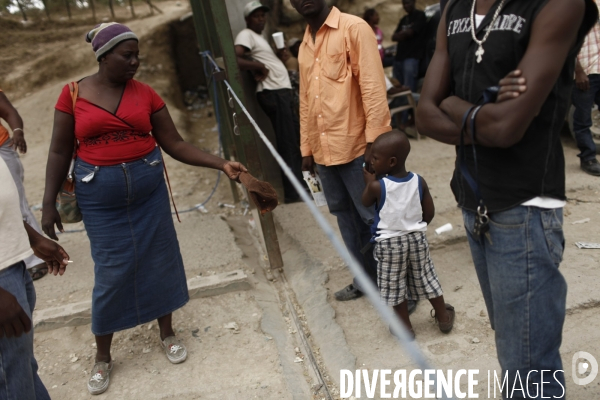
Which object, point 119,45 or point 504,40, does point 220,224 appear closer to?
point 119,45

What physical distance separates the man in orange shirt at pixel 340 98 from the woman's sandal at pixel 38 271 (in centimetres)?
Result: 254

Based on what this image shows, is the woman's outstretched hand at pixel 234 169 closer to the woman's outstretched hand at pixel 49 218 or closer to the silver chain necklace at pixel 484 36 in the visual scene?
the woman's outstretched hand at pixel 49 218

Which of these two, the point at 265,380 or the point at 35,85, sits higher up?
the point at 35,85

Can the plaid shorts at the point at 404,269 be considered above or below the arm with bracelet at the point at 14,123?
below

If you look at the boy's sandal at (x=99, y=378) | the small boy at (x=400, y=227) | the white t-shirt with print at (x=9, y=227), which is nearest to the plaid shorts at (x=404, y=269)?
the small boy at (x=400, y=227)

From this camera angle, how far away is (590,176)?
5211mm

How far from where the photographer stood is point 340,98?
10.2 feet

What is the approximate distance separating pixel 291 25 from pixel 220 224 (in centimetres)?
662

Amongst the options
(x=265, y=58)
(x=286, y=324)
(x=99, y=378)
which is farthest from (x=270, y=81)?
(x=99, y=378)

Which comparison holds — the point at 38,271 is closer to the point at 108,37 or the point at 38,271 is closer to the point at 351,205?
the point at 108,37

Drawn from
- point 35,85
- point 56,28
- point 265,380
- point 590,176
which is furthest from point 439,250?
point 56,28

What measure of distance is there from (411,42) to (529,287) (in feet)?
21.9

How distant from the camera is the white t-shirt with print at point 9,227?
77.9 inches

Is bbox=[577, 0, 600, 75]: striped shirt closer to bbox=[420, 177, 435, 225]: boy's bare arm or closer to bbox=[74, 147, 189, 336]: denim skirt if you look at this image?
bbox=[420, 177, 435, 225]: boy's bare arm
